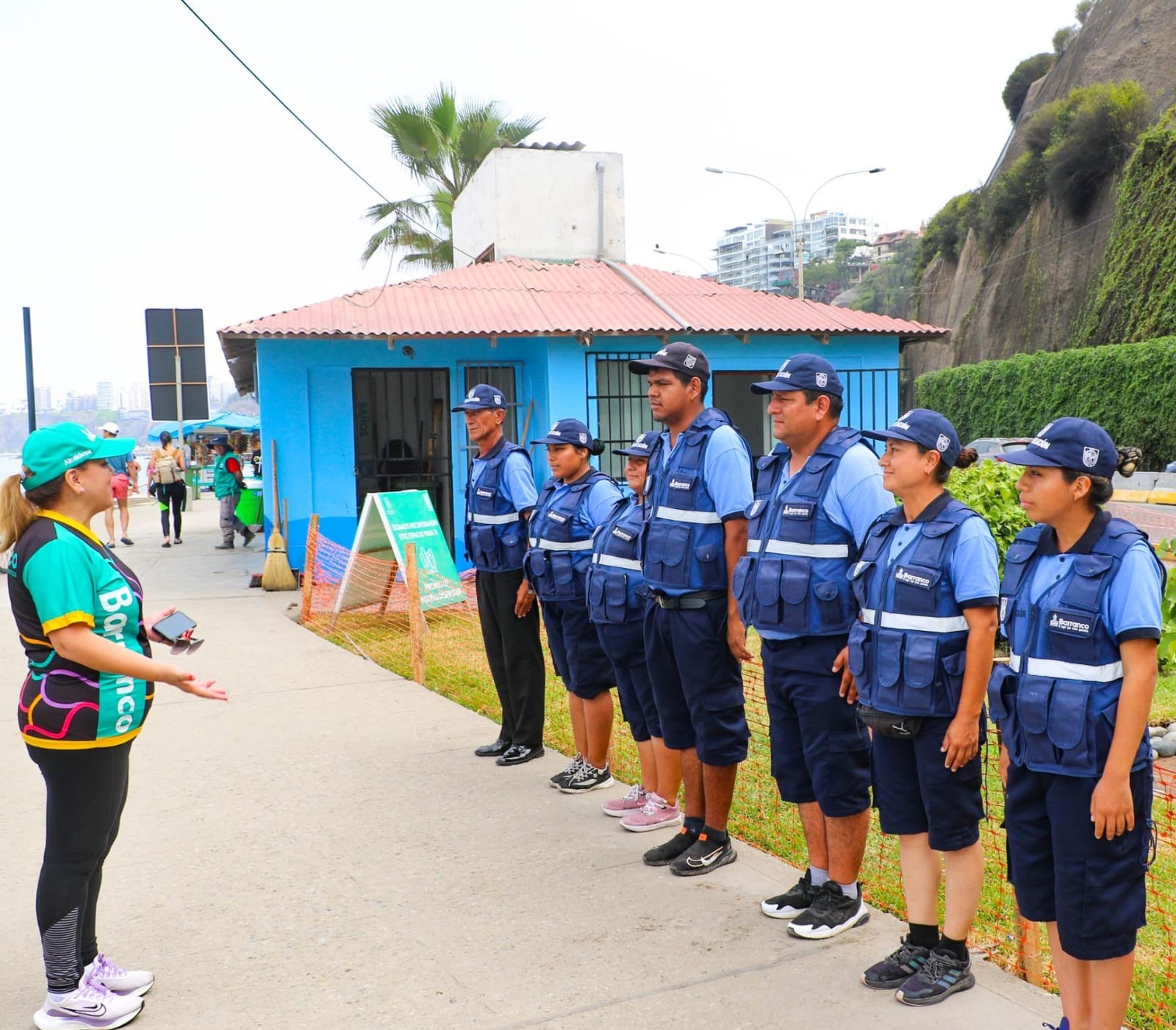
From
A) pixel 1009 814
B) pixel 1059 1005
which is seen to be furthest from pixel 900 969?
pixel 1009 814

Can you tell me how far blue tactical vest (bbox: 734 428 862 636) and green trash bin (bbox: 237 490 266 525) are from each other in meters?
13.3

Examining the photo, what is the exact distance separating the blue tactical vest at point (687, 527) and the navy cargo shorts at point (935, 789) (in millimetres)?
1066

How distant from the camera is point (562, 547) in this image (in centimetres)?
522

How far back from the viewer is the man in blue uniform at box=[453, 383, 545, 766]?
5.74 metres

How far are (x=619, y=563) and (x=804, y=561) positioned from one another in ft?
4.07

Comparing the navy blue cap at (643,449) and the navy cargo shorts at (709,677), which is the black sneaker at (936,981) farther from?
the navy blue cap at (643,449)

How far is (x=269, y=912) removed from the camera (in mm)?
4086

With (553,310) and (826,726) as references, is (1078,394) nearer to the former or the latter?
(553,310)

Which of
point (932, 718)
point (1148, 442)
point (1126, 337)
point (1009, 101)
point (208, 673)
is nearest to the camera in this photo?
point (932, 718)

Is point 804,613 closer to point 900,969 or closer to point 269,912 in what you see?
point 900,969

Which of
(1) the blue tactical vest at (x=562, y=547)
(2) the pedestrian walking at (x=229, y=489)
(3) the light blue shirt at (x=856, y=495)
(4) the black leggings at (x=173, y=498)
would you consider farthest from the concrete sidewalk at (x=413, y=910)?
(4) the black leggings at (x=173, y=498)

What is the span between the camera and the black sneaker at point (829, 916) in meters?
3.71

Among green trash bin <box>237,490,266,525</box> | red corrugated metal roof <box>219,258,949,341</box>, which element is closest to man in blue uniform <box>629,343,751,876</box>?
red corrugated metal roof <box>219,258,949,341</box>

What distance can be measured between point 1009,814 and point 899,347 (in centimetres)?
1200
